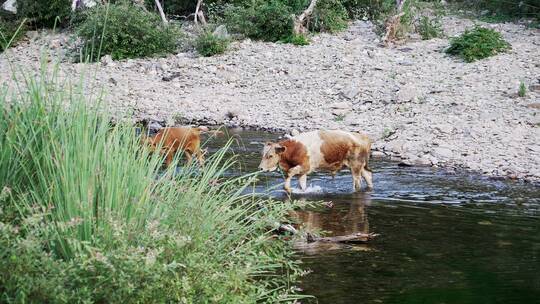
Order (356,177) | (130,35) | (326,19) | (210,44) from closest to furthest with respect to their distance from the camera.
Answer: (356,177) < (210,44) < (130,35) < (326,19)

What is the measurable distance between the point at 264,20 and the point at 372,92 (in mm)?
6207

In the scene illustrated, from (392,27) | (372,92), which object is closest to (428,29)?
(392,27)

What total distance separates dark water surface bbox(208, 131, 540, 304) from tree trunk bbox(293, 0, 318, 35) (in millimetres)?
10223

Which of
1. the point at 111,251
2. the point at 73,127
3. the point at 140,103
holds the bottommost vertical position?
the point at 140,103

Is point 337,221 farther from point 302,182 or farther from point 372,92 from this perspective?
point 372,92

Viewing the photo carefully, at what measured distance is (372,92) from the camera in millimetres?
18062

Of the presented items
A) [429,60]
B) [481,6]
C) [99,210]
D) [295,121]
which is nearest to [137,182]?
Result: [99,210]

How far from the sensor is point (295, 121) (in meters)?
17.1

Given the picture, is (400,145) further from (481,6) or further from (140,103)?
(481,6)

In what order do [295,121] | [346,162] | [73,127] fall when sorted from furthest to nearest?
1. [295,121]
2. [346,162]
3. [73,127]

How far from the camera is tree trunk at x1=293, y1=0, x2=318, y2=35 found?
22.8 meters

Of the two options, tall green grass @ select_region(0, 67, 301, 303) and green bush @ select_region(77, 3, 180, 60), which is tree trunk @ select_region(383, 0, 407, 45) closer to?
green bush @ select_region(77, 3, 180, 60)

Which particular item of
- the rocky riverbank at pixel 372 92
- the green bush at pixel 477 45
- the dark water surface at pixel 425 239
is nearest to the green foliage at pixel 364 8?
the rocky riverbank at pixel 372 92

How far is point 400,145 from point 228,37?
31.5 ft
